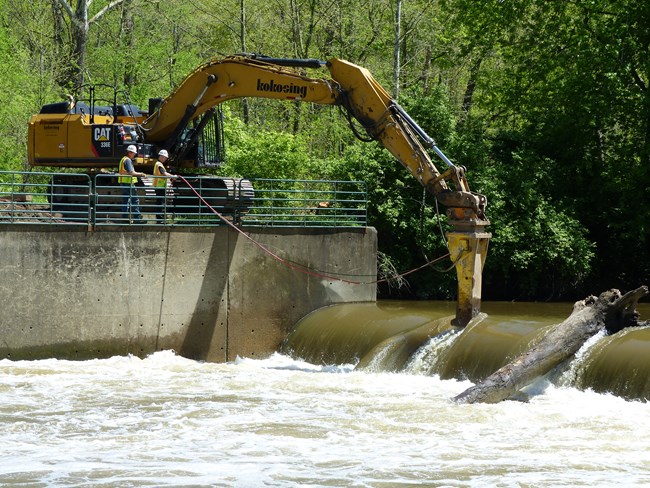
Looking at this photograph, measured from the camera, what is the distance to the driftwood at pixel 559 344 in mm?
16781

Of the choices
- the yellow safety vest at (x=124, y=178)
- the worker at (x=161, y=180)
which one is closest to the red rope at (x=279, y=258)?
the worker at (x=161, y=180)

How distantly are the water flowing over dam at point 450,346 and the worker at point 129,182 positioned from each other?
4.19 metres

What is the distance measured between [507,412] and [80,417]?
20.2 feet

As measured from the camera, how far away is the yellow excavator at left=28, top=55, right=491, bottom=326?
67.8ft

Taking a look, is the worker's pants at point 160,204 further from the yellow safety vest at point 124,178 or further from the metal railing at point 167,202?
the yellow safety vest at point 124,178

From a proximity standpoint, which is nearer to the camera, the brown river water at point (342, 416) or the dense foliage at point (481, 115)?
the brown river water at point (342, 416)

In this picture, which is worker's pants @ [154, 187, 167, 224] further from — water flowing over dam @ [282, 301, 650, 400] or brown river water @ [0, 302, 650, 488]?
water flowing over dam @ [282, 301, 650, 400]

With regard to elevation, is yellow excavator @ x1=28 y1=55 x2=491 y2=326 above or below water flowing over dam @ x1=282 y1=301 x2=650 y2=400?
above

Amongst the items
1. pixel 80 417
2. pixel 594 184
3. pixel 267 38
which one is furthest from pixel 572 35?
pixel 80 417

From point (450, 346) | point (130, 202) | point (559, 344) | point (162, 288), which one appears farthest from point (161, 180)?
point (559, 344)

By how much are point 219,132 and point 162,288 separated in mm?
4987

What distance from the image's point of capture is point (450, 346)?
1995 centimetres

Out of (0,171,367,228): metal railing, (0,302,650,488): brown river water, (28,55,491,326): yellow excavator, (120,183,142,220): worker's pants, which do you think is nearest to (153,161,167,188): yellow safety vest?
(0,171,367,228): metal railing

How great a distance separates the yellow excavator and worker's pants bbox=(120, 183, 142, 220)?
92 cm
